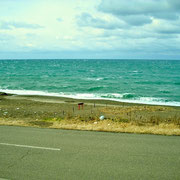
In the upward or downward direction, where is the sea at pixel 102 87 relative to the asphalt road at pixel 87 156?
downward

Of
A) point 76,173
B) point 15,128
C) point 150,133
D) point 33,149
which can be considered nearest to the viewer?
point 76,173

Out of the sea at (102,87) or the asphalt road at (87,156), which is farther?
the sea at (102,87)

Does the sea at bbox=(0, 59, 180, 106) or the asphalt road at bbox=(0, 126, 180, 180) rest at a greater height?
the asphalt road at bbox=(0, 126, 180, 180)

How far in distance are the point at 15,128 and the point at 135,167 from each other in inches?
257

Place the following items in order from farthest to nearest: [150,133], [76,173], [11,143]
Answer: [150,133] → [11,143] → [76,173]

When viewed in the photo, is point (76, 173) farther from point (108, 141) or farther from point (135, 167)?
point (108, 141)

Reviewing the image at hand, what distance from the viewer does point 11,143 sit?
8.01 m

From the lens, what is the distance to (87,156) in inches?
264

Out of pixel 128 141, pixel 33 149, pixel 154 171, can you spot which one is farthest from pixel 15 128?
pixel 154 171

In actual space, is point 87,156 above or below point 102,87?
above

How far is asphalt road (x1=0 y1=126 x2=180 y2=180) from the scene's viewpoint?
558 cm

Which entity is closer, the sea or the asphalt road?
the asphalt road

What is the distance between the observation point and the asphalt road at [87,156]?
18.3ft

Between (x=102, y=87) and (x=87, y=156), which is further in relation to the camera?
(x=102, y=87)
